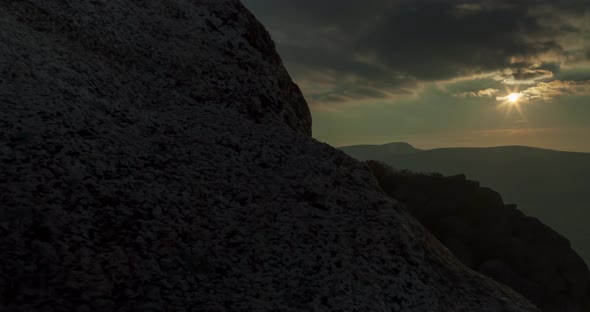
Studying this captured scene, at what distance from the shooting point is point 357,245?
34.0ft

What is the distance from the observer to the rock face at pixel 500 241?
1330 inches

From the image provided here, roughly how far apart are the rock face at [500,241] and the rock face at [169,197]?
25.8 m

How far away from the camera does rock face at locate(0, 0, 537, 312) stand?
7609 mm

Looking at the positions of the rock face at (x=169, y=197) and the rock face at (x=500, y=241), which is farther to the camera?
the rock face at (x=500, y=241)

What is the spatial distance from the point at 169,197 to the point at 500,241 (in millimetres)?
35258

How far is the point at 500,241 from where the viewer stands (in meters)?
36.7

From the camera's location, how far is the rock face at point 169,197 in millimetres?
7609

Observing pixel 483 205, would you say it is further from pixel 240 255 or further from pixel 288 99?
pixel 240 255

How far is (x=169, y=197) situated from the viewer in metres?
9.89

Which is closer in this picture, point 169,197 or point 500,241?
point 169,197

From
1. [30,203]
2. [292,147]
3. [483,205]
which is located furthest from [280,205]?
[483,205]

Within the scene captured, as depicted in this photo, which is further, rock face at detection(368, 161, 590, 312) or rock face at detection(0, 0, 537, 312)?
rock face at detection(368, 161, 590, 312)

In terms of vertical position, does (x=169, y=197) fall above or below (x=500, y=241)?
above

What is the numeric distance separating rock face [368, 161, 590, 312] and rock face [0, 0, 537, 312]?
84.5 feet
